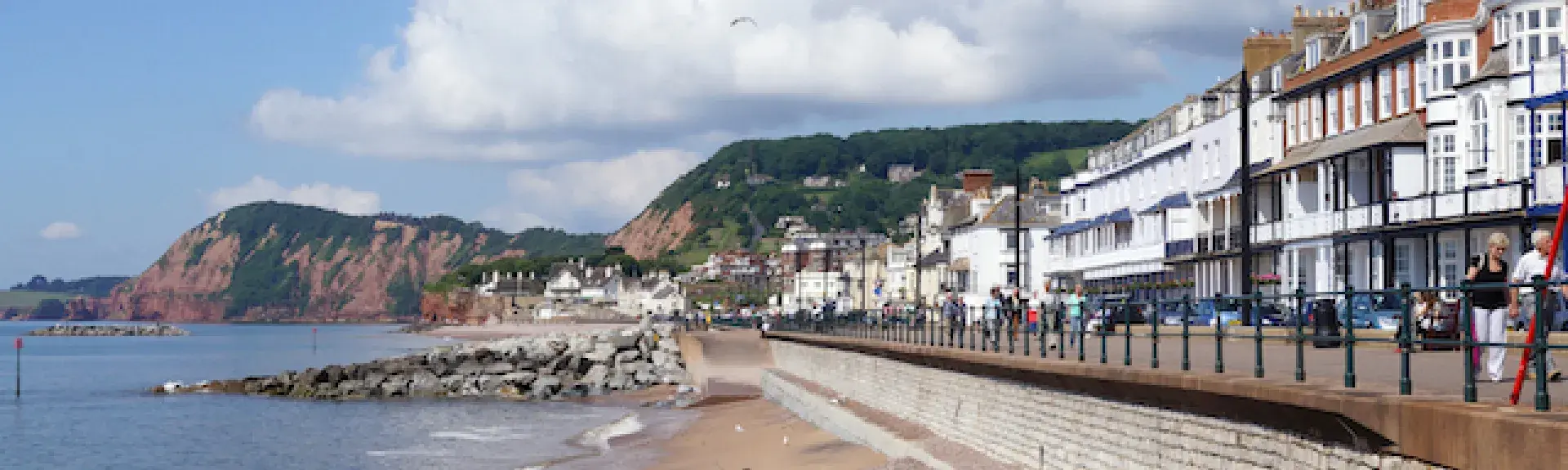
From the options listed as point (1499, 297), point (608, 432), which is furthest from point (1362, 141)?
point (1499, 297)

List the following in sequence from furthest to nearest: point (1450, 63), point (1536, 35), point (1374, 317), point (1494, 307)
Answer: point (1450, 63), point (1536, 35), point (1374, 317), point (1494, 307)

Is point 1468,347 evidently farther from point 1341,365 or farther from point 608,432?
point 608,432

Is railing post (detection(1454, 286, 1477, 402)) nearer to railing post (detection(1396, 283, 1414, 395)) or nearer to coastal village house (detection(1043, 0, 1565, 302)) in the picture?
railing post (detection(1396, 283, 1414, 395))

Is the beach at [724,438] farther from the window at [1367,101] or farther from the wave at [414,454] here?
the window at [1367,101]

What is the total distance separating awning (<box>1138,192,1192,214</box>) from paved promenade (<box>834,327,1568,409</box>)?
30646 millimetres

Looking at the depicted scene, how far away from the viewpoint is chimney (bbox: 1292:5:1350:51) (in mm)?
47781

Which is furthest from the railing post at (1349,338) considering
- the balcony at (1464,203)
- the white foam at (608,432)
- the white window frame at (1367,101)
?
the white window frame at (1367,101)

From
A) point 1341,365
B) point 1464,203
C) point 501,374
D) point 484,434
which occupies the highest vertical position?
point 1464,203

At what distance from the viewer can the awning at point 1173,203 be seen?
5472 cm

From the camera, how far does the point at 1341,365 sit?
51.5 feet

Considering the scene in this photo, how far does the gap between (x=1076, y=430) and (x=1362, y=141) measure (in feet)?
76.2

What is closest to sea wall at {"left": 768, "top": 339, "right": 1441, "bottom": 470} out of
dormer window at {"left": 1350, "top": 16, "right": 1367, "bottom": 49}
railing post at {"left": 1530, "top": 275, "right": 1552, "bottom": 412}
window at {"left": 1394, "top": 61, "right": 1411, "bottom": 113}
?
railing post at {"left": 1530, "top": 275, "right": 1552, "bottom": 412}

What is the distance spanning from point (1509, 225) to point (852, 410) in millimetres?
13643

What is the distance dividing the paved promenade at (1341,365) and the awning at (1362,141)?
13360mm
